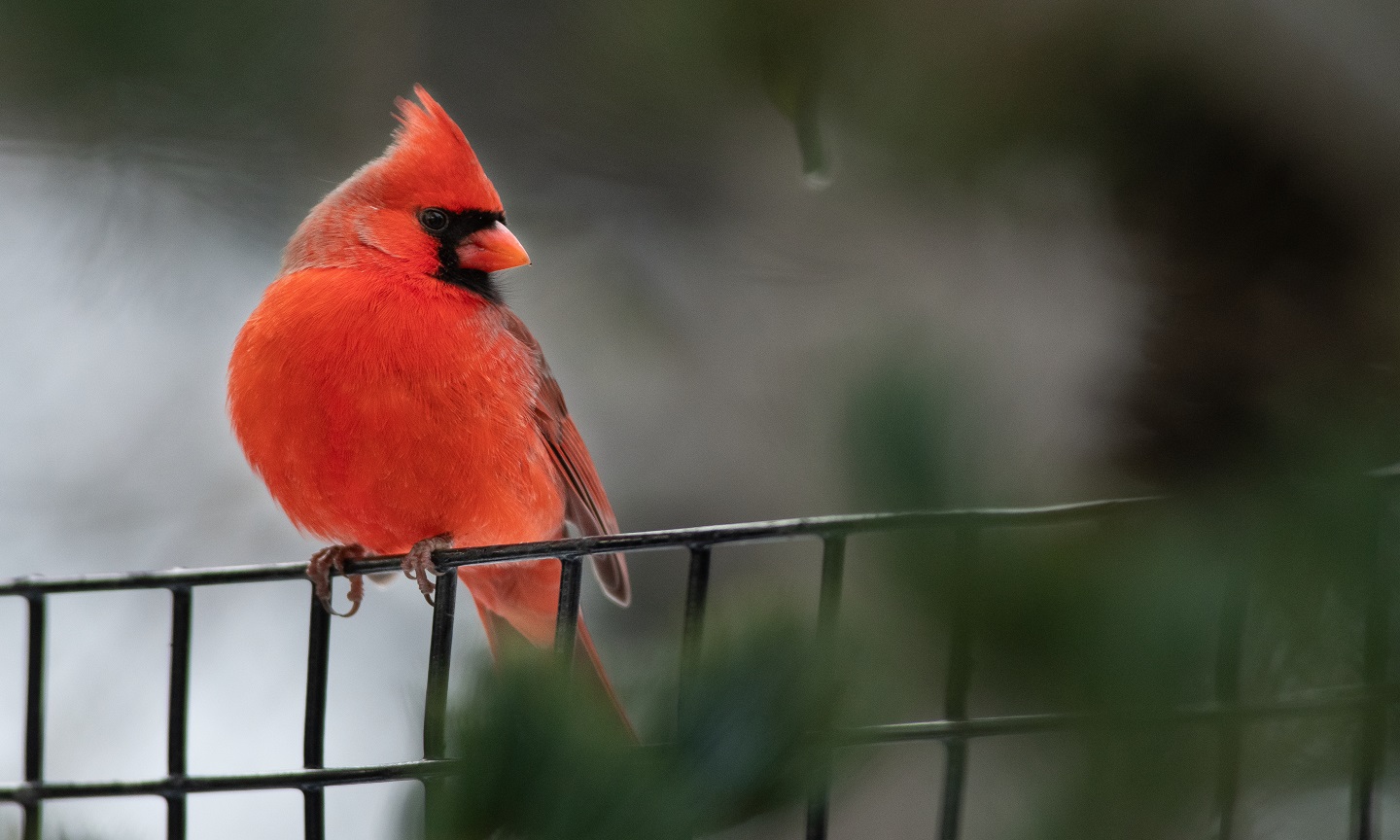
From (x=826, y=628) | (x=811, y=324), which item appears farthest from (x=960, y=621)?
(x=811, y=324)

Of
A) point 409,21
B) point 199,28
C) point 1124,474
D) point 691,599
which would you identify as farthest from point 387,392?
Answer: point 1124,474

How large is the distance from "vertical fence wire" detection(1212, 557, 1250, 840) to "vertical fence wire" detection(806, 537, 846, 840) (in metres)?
0.20

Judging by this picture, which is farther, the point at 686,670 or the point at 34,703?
the point at 34,703

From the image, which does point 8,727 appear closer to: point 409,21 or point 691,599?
point 409,21

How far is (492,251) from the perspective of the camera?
1535mm

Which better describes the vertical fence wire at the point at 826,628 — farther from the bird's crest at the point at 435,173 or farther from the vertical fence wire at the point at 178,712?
the bird's crest at the point at 435,173

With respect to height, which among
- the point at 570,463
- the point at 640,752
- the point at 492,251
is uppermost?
the point at 492,251

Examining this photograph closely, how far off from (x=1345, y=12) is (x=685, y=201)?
0.96m

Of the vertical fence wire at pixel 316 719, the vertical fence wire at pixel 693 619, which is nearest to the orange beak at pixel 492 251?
the vertical fence wire at pixel 316 719

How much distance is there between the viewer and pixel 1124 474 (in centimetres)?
92

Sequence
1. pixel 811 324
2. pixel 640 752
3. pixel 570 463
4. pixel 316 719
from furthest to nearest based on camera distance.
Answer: pixel 811 324, pixel 570 463, pixel 316 719, pixel 640 752

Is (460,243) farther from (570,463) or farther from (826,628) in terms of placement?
(826,628)

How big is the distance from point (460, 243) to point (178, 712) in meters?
0.73

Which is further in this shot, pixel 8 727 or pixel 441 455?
pixel 8 727
